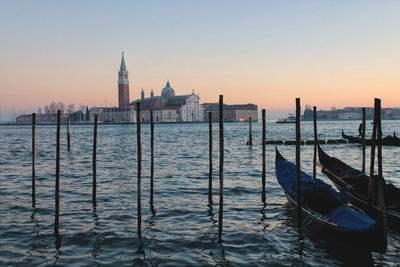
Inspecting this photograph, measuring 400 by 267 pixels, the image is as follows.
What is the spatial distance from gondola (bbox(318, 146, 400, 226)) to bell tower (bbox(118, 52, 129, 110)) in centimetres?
11222

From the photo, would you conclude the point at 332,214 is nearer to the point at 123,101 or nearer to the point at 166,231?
the point at 166,231

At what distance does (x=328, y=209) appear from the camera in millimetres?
6617

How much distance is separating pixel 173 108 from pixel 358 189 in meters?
118

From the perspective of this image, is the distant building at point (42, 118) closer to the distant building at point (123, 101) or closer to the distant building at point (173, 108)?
the distant building at point (123, 101)

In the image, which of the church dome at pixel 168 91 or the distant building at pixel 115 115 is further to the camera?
the church dome at pixel 168 91

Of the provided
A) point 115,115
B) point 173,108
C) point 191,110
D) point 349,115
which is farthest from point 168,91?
point 349,115

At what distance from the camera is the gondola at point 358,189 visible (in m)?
6.45

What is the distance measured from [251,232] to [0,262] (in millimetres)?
3814

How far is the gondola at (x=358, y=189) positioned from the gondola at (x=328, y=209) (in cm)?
30

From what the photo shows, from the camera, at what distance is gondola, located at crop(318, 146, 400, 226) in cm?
645

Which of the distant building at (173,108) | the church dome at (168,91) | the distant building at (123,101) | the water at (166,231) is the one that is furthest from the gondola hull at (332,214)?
the church dome at (168,91)

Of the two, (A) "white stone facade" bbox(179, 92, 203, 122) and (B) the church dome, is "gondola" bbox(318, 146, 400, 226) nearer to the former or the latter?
(A) "white stone facade" bbox(179, 92, 203, 122)

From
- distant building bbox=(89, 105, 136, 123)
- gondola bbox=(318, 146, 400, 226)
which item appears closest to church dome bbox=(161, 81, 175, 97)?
distant building bbox=(89, 105, 136, 123)

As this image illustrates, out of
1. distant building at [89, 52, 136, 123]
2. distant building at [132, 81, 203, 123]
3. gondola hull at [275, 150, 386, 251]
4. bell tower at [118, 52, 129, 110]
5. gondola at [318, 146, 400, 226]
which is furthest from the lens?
distant building at [132, 81, 203, 123]
